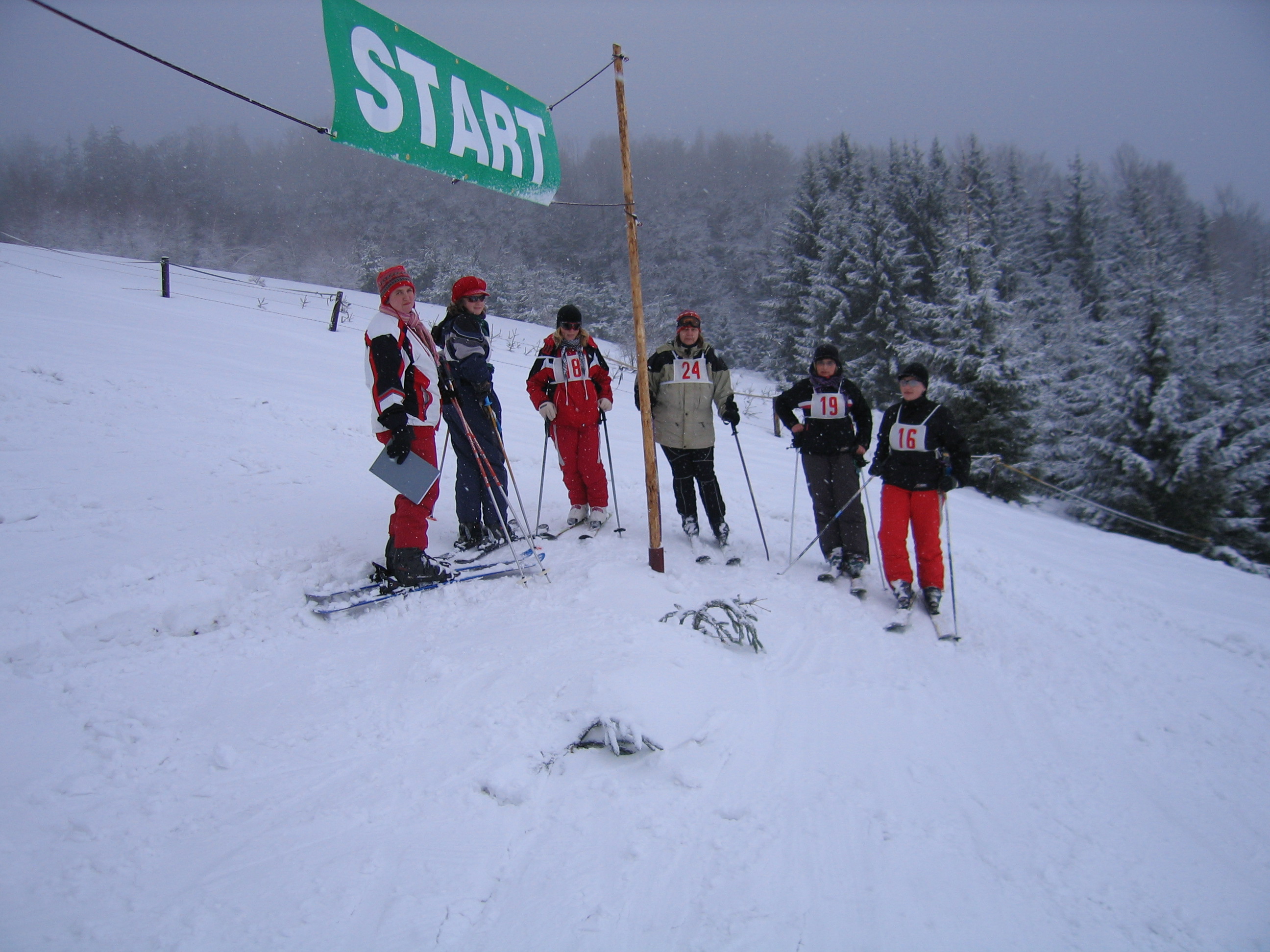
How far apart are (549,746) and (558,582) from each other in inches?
65.7

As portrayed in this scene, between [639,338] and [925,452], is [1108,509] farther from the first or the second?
[639,338]

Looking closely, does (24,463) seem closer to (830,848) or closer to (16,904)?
(16,904)

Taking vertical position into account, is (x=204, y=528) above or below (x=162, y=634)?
above

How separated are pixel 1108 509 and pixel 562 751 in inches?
471

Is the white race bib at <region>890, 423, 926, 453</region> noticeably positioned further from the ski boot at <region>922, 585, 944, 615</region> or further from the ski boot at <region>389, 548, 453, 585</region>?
the ski boot at <region>389, 548, 453, 585</region>

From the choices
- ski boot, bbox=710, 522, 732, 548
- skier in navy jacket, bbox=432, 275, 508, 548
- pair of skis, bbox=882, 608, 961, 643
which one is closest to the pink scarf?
skier in navy jacket, bbox=432, 275, 508, 548

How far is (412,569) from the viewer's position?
3965mm

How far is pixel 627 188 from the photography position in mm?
4383

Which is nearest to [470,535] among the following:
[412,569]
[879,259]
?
[412,569]

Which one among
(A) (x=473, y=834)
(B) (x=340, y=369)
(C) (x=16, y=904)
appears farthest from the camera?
(B) (x=340, y=369)

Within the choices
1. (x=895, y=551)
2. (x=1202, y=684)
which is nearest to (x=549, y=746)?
(x=895, y=551)

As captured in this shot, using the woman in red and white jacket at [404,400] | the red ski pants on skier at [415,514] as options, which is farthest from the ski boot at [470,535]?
the red ski pants on skier at [415,514]

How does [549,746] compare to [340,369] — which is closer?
[549,746]

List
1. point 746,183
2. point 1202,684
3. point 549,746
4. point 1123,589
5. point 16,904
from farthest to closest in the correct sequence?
point 746,183, point 1123,589, point 1202,684, point 549,746, point 16,904
